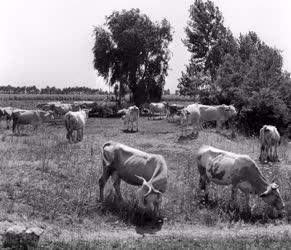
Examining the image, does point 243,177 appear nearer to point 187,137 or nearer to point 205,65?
point 187,137

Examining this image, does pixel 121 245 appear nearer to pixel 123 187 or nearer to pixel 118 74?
pixel 123 187

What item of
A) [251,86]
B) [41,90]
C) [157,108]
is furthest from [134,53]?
[41,90]

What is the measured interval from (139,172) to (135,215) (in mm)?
1208

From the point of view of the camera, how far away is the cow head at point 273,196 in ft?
44.0

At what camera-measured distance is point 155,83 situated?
50.3 metres

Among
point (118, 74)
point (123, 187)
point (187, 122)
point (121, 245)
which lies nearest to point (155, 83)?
point (118, 74)

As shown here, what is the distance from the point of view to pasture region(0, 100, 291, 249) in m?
11.5

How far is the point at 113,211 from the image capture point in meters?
13.1

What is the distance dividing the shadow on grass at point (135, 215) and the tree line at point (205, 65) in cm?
1944

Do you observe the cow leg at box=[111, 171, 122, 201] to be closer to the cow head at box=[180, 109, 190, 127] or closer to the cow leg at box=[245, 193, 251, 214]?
the cow leg at box=[245, 193, 251, 214]

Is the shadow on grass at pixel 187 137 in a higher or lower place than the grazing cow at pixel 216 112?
lower

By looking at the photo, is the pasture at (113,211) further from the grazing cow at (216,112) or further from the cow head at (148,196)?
the grazing cow at (216,112)

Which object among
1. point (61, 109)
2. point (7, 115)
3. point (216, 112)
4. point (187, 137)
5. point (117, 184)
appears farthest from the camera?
point (61, 109)

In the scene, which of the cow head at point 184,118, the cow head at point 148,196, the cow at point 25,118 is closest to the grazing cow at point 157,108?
the cow head at point 184,118
